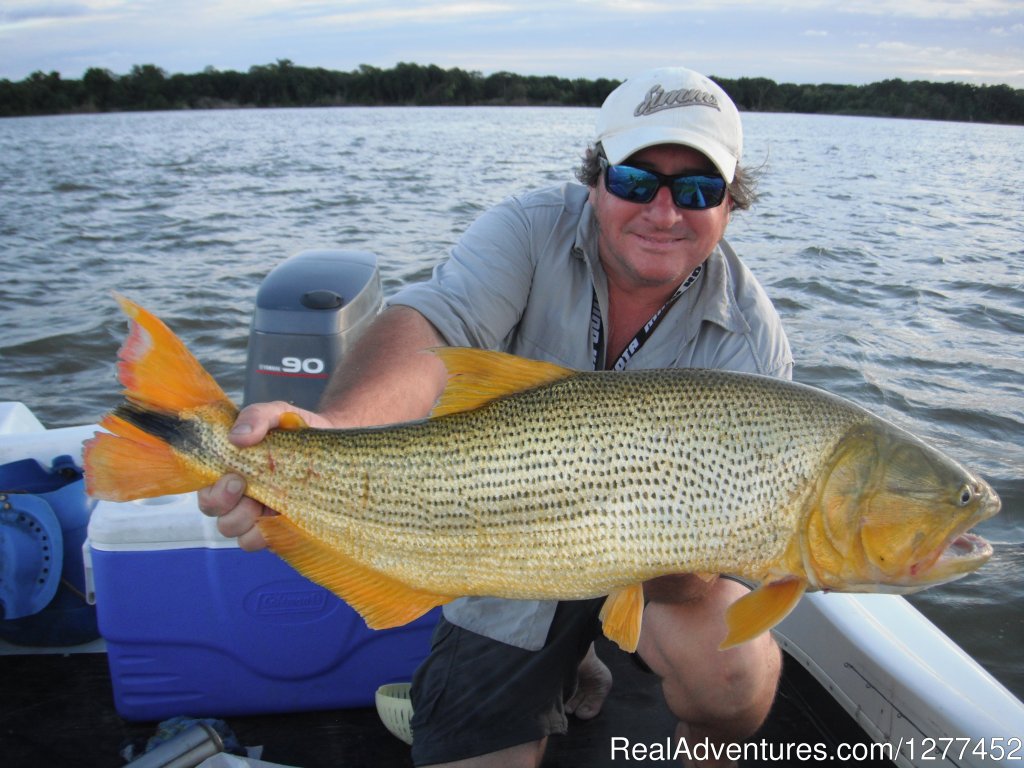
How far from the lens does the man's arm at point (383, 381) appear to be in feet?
8.27

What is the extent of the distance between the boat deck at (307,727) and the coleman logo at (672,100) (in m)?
2.39

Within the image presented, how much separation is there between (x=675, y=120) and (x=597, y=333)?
81 cm

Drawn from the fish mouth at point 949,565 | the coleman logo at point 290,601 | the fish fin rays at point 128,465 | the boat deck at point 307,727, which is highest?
the fish fin rays at point 128,465

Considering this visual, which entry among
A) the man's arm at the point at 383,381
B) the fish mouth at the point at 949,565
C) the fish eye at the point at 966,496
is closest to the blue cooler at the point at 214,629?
the man's arm at the point at 383,381

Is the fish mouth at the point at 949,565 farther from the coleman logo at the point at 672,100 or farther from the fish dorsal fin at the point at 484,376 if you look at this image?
the coleman logo at the point at 672,100

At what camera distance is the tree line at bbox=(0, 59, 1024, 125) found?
59878 millimetres

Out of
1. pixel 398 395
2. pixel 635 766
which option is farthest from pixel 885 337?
pixel 398 395

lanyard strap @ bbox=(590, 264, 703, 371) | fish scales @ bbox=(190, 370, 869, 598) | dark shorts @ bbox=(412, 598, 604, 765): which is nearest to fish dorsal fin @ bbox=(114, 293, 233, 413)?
fish scales @ bbox=(190, 370, 869, 598)

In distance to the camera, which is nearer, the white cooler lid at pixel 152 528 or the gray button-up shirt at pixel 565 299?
the white cooler lid at pixel 152 528

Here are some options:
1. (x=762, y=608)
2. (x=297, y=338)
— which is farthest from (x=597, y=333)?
(x=297, y=338)

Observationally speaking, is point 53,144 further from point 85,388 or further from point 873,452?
point 873,452

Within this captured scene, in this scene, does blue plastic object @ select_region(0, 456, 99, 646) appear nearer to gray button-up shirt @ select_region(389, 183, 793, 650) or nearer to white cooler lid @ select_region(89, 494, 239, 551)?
white cooler lid @ select_region(89, 494, 239, 551)

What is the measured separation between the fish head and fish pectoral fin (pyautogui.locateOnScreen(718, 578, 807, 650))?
0.22ft

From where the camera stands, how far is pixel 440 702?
112 inches
